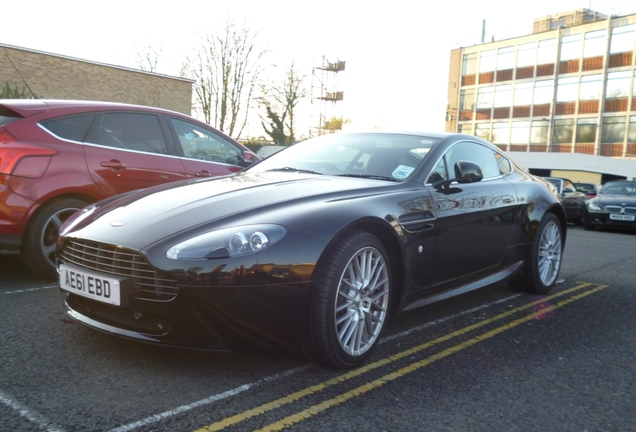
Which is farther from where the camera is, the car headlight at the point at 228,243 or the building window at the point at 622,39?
the building window at the point at 622,39

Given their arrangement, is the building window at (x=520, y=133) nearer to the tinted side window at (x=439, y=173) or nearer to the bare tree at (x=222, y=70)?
the bare tree at (x=222, y=70)

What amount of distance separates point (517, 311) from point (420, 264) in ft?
4.78

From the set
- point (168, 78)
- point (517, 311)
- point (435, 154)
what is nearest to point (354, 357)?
point (435, 154)

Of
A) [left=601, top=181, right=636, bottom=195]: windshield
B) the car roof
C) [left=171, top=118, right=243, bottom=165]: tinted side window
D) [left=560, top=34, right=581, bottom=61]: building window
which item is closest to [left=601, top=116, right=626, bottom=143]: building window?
[left=560, top=34, right=581, bottom=61]: building window

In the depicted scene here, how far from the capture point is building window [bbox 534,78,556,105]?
1976 inches

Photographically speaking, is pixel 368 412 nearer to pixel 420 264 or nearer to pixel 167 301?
pixel 167 301

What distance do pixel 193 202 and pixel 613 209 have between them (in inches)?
513

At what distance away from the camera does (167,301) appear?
2881 mm

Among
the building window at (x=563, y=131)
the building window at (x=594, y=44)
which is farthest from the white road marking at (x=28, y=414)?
the building window at (x=563, y=131)

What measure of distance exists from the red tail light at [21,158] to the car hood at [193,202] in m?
1.24

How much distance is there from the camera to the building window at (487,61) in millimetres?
54812

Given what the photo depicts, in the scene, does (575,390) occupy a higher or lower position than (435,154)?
lower

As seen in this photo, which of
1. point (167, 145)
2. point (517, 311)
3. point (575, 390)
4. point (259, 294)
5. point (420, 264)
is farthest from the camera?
point (167, 145)

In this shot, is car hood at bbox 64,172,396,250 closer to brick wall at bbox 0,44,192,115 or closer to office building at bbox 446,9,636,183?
brick wall at bbox 0,44,192,115
